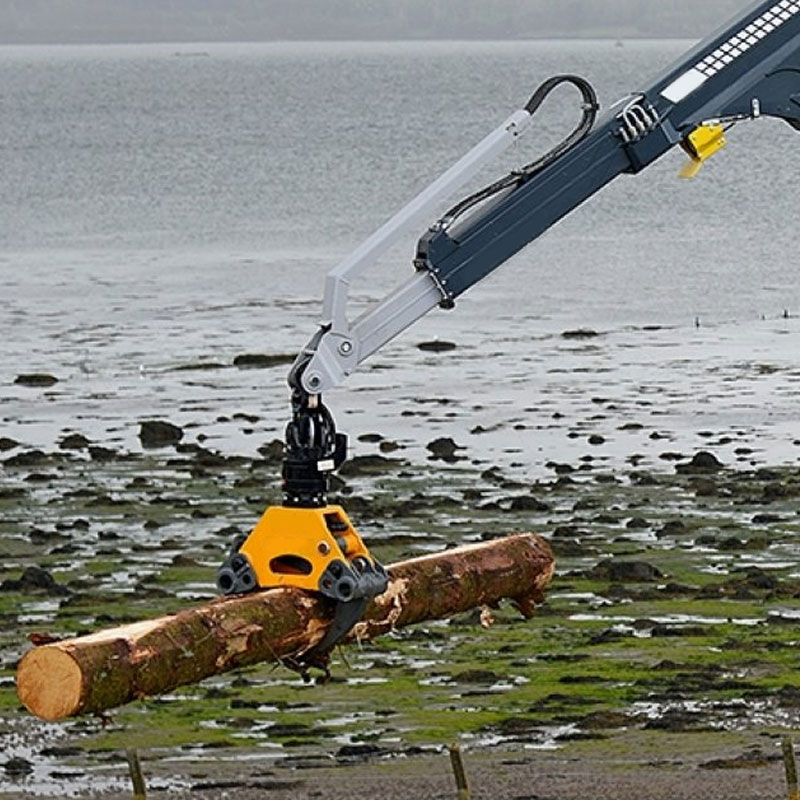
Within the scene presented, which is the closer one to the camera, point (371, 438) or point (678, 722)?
point (678, 722)

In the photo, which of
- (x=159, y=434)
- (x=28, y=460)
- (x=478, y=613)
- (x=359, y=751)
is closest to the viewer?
(x=478, y=613)

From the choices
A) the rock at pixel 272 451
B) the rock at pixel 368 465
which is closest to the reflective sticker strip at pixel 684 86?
the rock at pixel 368 465

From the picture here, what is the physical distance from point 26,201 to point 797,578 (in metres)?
116

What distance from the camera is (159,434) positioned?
50.7 meters

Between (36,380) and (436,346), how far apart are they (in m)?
10.9

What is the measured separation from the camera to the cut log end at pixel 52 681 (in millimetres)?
10250

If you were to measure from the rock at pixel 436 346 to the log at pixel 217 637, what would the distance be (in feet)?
179

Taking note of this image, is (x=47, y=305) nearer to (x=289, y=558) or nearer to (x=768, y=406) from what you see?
(x=768, y=406)

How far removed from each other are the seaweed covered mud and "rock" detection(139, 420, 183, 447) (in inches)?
2.6

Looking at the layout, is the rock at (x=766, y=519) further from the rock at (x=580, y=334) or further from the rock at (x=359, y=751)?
the rock at (x=580, y=334)

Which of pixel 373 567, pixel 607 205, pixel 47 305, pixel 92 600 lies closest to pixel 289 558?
pixel 373 567

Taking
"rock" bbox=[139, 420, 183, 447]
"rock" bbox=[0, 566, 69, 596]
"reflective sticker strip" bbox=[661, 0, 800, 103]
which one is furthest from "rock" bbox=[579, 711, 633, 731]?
"rock" bbox=[139, 420, 183, 447]

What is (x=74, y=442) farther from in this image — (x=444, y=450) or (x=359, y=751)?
(x=359, y=751)

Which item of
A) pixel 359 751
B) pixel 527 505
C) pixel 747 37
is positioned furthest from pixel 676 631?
pixel 747 37
